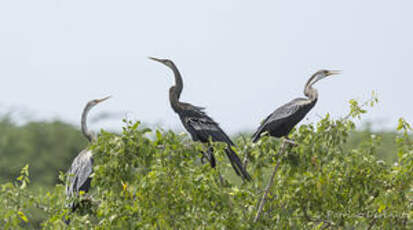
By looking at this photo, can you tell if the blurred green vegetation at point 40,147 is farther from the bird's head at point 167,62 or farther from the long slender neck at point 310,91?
the bird's head at point 167,62

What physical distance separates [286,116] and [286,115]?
1 centimetres

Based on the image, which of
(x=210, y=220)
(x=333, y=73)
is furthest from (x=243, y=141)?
(x=333, y=73)

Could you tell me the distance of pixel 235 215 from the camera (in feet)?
16.4

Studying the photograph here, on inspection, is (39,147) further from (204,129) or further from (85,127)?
(204,129)

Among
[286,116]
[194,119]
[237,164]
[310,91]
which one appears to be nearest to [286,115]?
[286,116]

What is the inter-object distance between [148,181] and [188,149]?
1.57 feet

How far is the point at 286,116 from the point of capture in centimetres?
753

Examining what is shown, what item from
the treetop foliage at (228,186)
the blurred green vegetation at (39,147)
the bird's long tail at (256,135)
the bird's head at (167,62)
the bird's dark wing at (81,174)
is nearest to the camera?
the treetop foliage at (228,186)

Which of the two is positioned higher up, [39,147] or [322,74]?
[322,74]

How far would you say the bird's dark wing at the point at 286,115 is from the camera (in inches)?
297

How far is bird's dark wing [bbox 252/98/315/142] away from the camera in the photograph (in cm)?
755

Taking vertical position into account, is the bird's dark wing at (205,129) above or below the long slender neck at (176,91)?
below

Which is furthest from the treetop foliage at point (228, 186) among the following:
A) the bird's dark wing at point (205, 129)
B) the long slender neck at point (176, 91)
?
the long slender neck at point (176, 91)

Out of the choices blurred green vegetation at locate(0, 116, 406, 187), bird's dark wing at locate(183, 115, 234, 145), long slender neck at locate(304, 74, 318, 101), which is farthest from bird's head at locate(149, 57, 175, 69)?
blurred green vegetation at locate(0, 116, 406, 187)
